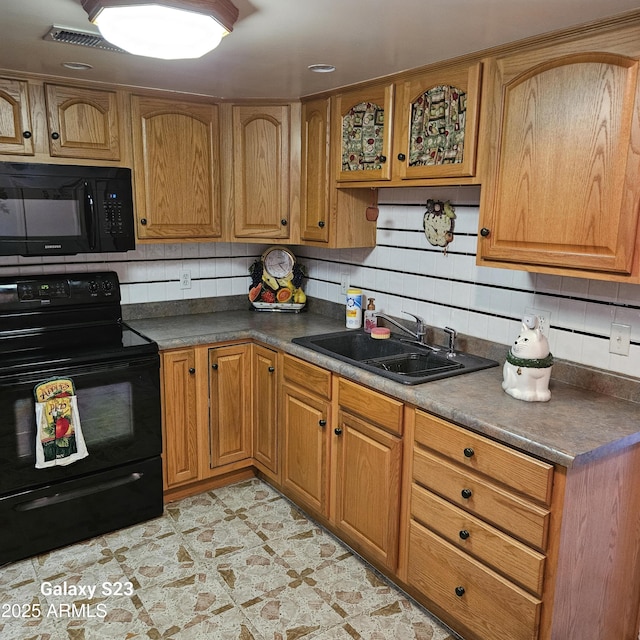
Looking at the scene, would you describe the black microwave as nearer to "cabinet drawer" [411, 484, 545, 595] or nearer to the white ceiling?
the white ceiling

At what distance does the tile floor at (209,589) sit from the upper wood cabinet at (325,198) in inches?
56.7

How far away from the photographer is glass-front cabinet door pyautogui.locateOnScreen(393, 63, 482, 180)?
2.14 metres

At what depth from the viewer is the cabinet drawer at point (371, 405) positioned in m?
2.17

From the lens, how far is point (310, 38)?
6.46 feet

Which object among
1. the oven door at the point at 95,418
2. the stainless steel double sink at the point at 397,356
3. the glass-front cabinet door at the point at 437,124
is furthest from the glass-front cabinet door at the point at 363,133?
the oven door at the point at 95,418

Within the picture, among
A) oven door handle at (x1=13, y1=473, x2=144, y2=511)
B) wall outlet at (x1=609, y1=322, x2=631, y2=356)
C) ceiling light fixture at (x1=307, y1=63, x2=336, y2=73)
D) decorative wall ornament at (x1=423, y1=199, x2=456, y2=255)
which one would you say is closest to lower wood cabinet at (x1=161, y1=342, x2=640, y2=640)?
oven door handle at (x1=13, y1=473, x2=144, y2=511)

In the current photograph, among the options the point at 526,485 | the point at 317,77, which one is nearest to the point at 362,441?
the point at 526,485

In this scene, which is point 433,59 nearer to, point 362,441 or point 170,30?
point 170,30

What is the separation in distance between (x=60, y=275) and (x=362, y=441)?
174 centimetres

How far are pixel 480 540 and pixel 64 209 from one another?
2.25 meters

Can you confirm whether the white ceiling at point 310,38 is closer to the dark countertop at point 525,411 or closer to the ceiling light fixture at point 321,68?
the ceiling light fixture at point 321,68

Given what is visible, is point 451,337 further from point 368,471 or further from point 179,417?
point 179,417

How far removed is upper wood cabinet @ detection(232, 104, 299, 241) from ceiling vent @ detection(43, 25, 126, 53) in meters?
1.08

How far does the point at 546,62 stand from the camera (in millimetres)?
1862
